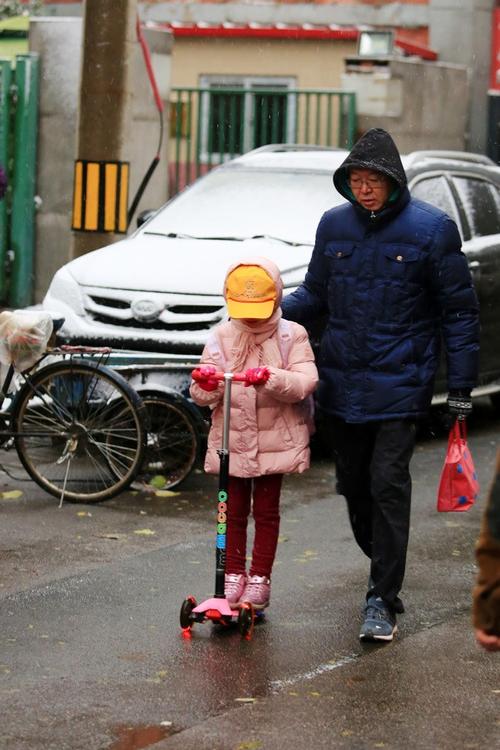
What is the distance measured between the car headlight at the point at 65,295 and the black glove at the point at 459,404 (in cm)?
408

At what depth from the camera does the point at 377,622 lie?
652 cm

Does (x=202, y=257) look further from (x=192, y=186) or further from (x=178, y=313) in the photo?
(x=192, y=186)

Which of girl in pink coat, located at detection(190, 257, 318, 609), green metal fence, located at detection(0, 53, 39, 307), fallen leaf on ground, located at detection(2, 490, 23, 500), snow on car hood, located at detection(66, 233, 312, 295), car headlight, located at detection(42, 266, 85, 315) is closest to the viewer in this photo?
girl in pink coat, located at detection(190, 257, 318, 609)

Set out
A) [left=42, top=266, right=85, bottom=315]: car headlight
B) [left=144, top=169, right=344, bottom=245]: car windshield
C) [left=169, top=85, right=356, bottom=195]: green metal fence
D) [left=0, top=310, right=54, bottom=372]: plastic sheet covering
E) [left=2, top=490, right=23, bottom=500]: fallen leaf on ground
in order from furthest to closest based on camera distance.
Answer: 1. [left=169, top=85, right=356, bottom=195]: green metal fence
2. [left=144, top=169, right=344, bottom=245]: car windshield
3. [left=42, top=266, right=85, bottom=315]: car headlight
4. [left=2, top=490, right=23, bottom=500]: fallen leaf on ground
5. [left=0, top=310, right=54, bottom=372]: plastic sheet covering

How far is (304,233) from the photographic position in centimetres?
1074

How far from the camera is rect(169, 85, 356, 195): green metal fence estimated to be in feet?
60.7

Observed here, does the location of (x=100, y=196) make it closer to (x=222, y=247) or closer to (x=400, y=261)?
(x=222, y=247)

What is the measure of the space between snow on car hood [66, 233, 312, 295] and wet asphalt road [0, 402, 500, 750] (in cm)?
151

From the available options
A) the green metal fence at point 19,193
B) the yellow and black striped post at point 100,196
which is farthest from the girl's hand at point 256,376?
the green metal fence at point 19,193

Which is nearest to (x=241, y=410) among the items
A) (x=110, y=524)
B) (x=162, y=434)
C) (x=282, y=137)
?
(x=110, y=524)

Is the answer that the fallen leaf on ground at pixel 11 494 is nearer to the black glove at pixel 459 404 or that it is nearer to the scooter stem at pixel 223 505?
the scooter stem at pixel 223 505

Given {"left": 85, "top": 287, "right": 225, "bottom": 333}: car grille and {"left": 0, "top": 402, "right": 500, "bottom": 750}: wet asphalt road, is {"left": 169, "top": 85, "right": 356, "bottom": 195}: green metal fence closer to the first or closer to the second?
{"left": 85, "top": 287, "right": 225, "bottom": 333}: car grille

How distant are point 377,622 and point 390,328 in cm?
113

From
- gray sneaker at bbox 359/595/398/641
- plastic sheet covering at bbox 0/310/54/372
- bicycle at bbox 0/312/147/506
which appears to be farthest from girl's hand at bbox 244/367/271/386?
plastic sheet covering at bbox 0/310/54/372
